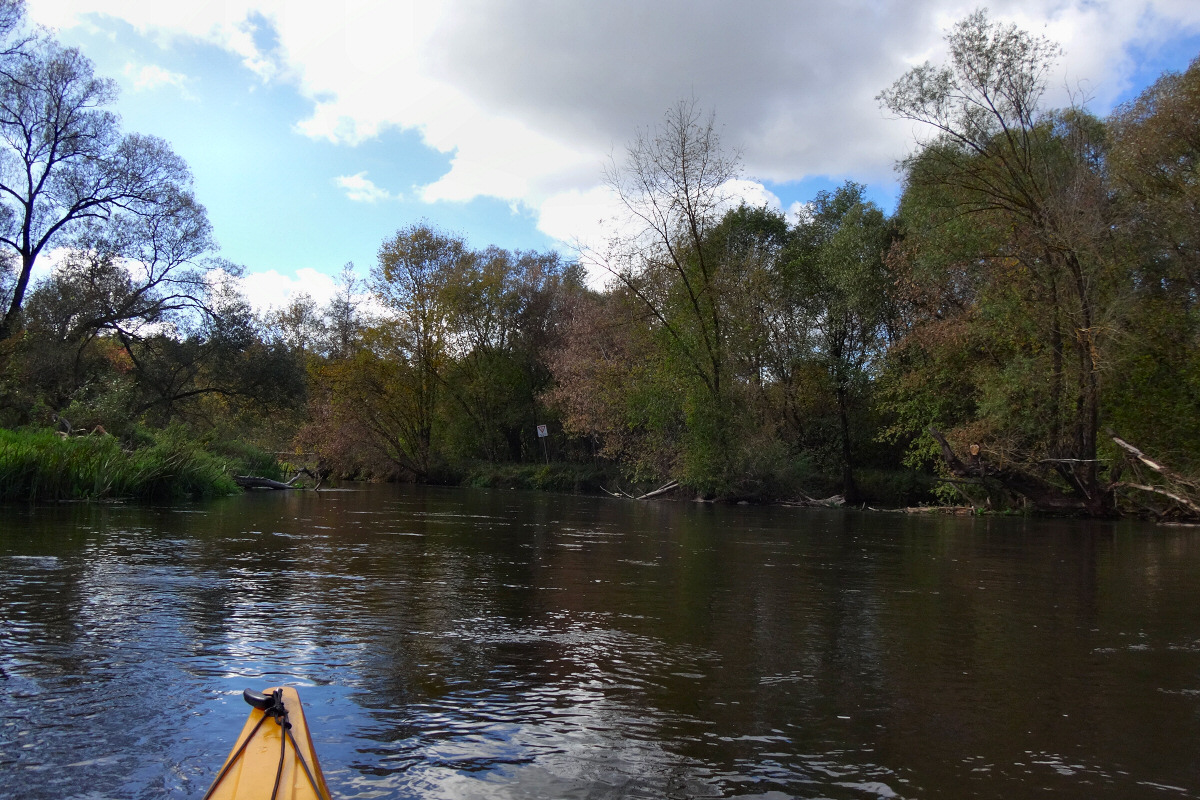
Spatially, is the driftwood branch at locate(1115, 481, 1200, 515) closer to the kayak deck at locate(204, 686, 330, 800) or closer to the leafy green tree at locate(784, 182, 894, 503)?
the leafy green tree at locate(784, 182, 894, 503)

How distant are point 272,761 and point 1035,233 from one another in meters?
22.4

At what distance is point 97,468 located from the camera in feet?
49.8

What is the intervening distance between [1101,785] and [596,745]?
1.86m

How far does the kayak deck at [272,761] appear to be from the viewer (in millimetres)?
2255

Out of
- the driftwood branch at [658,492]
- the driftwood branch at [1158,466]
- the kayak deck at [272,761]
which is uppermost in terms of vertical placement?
the driftwood branch at [1158,466]

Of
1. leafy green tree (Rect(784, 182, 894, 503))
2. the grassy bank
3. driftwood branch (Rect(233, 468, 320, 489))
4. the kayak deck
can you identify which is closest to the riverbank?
the grassy bank

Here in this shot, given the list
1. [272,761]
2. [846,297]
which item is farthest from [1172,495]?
[272,761]

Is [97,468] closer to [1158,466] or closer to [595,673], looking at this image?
[595,673]

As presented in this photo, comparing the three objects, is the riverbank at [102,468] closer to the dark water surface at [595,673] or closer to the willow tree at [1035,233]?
the dark water surface at [595,673]

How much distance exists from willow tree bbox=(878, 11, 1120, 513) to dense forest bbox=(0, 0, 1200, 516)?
73mm

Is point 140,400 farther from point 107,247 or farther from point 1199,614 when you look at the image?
point 1199,614

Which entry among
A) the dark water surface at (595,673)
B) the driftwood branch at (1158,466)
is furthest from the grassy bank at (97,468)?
the driftwood branch at (1158,466)

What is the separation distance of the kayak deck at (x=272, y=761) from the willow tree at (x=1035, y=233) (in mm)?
21516

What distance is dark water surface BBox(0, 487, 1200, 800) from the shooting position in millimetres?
3049
